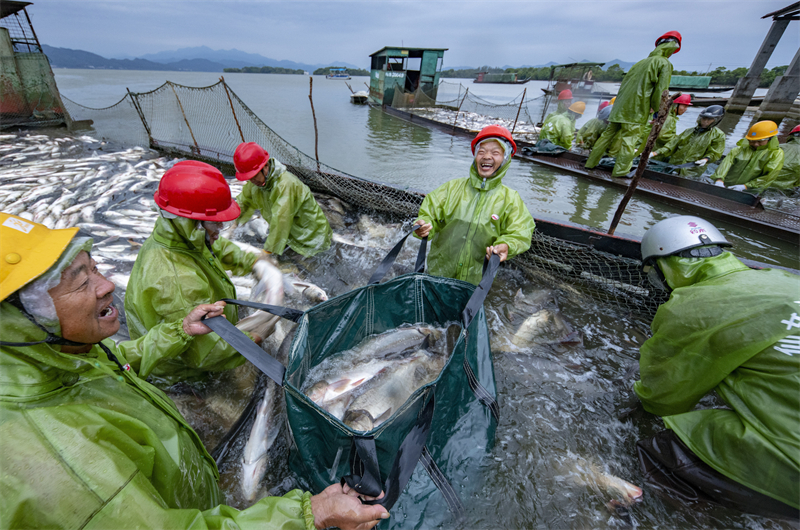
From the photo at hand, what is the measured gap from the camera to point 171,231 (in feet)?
6.92

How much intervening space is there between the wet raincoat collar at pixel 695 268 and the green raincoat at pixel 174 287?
3.30 m

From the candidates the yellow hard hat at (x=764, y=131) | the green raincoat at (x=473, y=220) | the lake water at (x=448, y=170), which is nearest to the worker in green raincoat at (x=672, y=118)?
the yellow hard hat at (x=764, y=131)

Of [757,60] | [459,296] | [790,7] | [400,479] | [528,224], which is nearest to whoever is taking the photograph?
[400,479]

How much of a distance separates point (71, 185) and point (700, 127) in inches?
567

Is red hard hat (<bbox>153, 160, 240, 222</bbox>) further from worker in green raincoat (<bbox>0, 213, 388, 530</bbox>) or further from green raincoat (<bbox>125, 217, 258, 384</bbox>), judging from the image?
worker in green raincoat (<bbox>0, 213, 388, 530</bbox>)

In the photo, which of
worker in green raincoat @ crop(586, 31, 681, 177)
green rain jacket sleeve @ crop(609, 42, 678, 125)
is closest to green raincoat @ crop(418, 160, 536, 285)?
worker in green raincoat @ crop(586, 31, 681, 177)

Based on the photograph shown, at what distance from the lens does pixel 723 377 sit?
5.77 ft

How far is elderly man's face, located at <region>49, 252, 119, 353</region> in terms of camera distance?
1.05 meters

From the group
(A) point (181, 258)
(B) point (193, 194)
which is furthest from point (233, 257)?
(B) point (193, 194)

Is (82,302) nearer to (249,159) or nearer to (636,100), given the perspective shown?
(249,159)

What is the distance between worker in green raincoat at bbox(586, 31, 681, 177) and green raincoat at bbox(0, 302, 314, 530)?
8.13 meters

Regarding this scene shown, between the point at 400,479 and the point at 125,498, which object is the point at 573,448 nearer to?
the point at 400,479

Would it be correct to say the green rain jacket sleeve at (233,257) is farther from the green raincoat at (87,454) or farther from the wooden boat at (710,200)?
the wooden boat at (710,200)

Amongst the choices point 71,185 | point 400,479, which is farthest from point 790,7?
point 71,185
